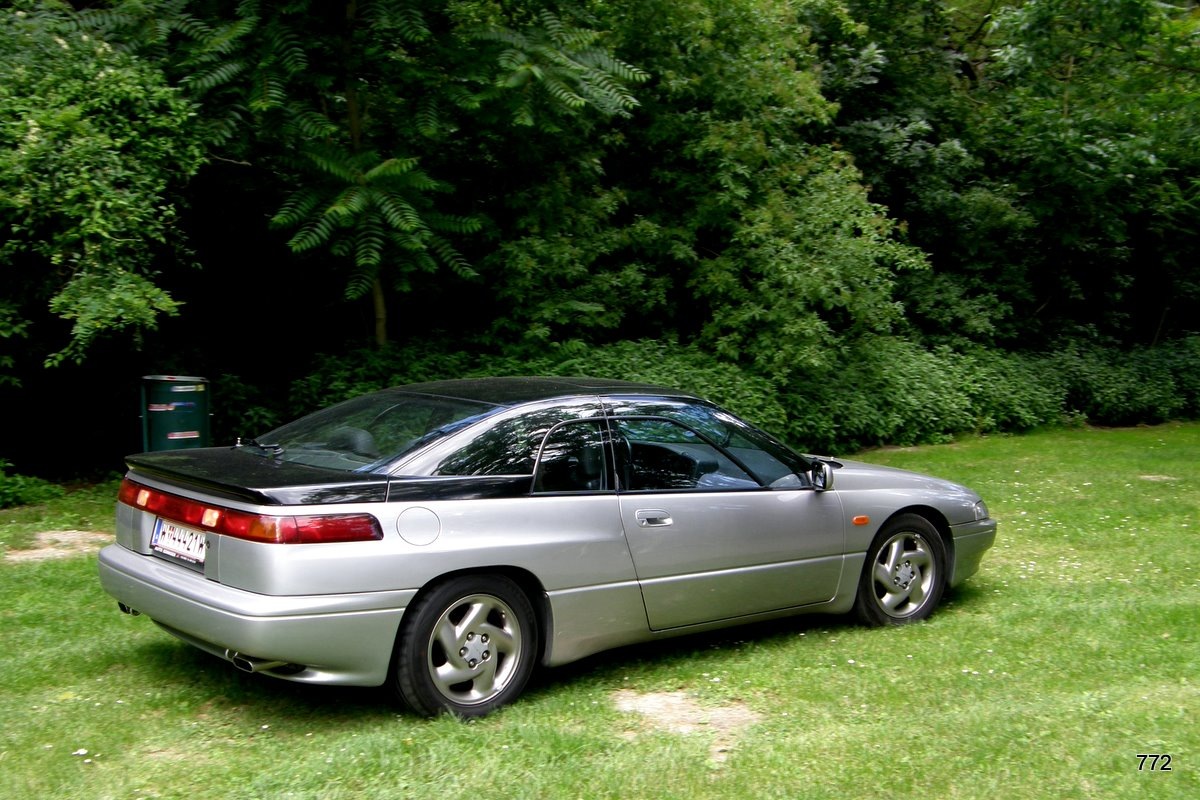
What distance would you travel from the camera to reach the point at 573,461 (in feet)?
17.6

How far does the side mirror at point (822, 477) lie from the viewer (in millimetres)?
6113

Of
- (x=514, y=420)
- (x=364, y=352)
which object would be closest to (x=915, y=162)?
(x=364, y=352)

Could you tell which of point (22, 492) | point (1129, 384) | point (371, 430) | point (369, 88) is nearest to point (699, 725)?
point (371, 430)

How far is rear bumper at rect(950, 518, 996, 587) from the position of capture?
6785 millimetres

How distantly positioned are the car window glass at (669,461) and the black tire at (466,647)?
941 millimetres

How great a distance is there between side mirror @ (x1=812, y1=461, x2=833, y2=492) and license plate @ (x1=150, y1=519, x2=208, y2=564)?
3.27 m

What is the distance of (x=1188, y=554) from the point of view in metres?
8.34

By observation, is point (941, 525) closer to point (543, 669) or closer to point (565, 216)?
point (543, 669)

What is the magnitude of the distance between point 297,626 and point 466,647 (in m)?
0.78

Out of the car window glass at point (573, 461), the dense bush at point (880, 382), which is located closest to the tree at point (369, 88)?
the dense bush at point (880, 382)

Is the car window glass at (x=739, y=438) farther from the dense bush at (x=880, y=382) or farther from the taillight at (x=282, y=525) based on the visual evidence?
the dense bush at (x=880, y=382)

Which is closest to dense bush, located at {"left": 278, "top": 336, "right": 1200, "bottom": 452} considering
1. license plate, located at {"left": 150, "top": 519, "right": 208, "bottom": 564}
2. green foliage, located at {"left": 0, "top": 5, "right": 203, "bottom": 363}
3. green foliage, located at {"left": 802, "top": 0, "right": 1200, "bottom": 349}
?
green foliage, located at {"left": 802, "top": 0, "right": 1200, "bottom": 349}

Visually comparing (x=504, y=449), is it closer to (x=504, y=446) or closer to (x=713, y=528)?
(x=504, y=446)

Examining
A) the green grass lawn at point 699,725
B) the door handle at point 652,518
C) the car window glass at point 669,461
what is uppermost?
the car window glass at point 669,461
